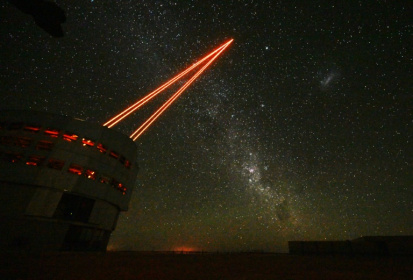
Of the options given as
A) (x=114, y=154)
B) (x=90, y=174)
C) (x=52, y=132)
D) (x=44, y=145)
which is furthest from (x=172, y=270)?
(x=52, y=132)

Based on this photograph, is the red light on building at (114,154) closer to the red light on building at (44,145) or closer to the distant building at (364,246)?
the red light on building at (44,145)

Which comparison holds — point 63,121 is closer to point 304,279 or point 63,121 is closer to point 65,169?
point 65,169

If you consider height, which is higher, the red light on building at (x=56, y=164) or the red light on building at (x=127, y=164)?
the red light on building at (x=127, y=164)

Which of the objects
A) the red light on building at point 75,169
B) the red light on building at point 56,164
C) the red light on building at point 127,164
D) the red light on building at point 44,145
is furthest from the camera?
the red light on building at point 127,164

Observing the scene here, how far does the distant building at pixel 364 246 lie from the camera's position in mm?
20875

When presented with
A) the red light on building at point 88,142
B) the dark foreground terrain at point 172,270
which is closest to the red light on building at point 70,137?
the red light on building at point 88,142

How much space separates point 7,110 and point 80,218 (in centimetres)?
1904

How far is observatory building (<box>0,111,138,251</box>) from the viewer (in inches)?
918

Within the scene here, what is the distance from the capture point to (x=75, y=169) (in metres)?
27.1

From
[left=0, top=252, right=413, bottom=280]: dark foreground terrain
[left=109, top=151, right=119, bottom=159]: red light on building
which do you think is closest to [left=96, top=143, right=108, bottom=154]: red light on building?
[left=109, top=151, right=119, bottom=159]: red light on building

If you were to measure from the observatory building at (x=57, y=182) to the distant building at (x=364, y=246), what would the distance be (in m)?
27.6

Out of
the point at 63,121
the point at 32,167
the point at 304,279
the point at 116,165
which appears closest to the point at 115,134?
the point at 116,165

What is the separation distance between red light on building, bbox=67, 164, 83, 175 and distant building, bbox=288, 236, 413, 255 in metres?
30.7

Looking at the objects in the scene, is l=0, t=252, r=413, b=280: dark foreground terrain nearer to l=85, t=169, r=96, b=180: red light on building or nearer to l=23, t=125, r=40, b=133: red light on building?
l=85, t=169, r=96, b=180: red light on building
